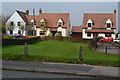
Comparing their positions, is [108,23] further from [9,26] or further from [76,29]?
[9,26]

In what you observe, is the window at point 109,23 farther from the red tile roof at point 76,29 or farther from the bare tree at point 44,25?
the bare tree at point 44,25

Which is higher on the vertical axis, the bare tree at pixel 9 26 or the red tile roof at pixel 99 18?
the red tile roof at pixel 99 18

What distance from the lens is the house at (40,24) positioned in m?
52.9

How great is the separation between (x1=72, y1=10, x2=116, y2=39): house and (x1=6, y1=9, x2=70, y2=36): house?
570cm

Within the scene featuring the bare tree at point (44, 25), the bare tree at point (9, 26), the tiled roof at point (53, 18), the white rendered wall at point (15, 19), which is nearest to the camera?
the bare tree at point (44, 25)

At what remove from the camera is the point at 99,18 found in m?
52.4

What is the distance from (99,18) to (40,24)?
674 inches

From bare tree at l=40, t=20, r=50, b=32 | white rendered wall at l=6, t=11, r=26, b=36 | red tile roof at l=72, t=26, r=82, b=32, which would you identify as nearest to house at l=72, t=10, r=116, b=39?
red tile roof at l=72, t=26, r=82, b=32

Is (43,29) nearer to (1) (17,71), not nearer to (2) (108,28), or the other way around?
(2) (108,28)

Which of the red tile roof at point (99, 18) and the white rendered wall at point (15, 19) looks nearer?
the red tile roof at point (99, 18)

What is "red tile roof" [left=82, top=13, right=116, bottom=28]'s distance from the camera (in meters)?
50.8

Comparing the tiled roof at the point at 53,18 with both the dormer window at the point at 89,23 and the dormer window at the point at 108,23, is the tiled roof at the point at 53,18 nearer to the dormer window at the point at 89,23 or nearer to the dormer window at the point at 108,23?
the dormer window at the point at 89,23

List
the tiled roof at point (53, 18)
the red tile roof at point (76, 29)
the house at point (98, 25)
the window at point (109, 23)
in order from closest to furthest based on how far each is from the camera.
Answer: the house at point (98, 25), the window at point (109, 23), the tiled roof at point (53, 18), the red tile roof at point (76, 29)

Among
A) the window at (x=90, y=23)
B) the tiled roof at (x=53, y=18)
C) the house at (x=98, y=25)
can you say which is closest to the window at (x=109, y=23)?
the house at (x=98, y=25)
